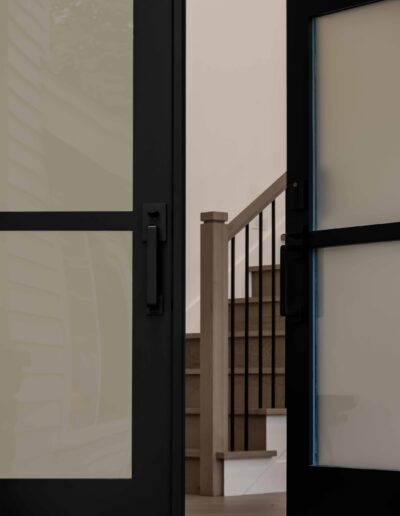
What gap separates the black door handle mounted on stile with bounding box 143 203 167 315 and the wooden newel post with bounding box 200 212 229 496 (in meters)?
2.35

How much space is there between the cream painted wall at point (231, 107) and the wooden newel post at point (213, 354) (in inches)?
59.8

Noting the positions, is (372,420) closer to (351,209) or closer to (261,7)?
(351,209)

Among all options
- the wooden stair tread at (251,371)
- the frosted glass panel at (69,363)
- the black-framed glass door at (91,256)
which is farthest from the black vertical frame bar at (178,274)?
the wooden stair tread at (251,371)

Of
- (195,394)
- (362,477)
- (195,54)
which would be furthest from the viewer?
(195,54)

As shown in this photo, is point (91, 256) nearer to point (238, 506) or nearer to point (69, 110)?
point (69, 110)

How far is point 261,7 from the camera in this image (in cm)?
824

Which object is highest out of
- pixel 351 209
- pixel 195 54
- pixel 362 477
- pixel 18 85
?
pixel 195 54

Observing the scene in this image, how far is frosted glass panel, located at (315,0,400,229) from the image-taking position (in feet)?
12.1

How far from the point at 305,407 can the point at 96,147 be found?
1.04m


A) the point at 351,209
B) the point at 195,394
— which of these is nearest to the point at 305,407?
the point at 351,209

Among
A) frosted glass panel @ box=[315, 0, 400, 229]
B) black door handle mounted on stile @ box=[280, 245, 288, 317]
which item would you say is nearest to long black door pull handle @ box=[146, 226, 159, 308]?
black door handle mounted on stile @ box=[280, 245, 288, 317]

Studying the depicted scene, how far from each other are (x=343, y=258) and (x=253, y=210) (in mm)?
2677

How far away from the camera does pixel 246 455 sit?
5.86 meters

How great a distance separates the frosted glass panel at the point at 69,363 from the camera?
3.61 meters
